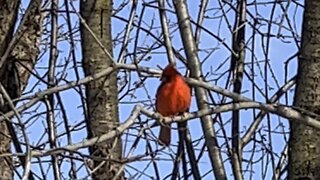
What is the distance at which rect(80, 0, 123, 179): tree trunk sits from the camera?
13.9 ft

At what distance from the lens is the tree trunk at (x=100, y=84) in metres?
4.23

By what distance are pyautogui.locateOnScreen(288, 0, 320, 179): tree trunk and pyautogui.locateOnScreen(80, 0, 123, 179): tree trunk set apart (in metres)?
1.15

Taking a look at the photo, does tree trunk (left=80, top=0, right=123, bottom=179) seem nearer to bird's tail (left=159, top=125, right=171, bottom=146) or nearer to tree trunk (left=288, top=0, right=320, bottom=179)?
bird's tail (left=159, top=125, right=171, bottom=146)

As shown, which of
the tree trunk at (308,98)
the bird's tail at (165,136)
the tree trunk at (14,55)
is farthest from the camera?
the tree trunk at (14,55)

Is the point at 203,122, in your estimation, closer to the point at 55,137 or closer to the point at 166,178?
the point at 166,178

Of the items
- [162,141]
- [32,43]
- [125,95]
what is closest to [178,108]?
[162,141]

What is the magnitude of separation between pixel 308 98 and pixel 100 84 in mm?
1392

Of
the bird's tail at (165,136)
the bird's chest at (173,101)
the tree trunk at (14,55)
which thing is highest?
the tree trunk at (14,55)

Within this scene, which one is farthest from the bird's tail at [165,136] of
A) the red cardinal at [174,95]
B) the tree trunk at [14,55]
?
the tree trunk at [14,55]

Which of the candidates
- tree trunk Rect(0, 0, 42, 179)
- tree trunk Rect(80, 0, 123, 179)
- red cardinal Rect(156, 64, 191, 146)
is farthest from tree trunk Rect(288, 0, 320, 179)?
tree trunk Rect(0, 0, 42, 179)

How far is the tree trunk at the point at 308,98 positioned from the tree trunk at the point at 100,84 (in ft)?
3.78

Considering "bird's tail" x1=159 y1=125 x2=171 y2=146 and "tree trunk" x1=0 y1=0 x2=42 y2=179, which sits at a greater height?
"tree trunk" x1=0 y1=0 x2=42 y2=179

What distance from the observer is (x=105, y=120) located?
430 cm

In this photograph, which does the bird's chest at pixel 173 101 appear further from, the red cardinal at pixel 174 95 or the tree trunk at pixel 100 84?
the tree trunk at pixel 100 84
